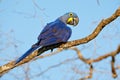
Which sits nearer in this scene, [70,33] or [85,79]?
[70,33]

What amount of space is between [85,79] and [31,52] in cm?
147

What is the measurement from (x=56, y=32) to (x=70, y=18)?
49cm

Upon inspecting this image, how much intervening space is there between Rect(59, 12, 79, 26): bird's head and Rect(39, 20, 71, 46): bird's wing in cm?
18

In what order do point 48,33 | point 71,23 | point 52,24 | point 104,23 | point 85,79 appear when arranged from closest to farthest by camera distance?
point 104,23
point 48,33
point 52,24
point 71,23
point 85,79

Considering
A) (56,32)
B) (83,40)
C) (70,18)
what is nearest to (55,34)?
(56,32)

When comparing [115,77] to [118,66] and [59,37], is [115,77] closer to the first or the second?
[118,66]

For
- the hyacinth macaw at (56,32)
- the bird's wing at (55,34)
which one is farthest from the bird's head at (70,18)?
the bird's wing at (55,34)

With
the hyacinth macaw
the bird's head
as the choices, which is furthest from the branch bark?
the bird's head

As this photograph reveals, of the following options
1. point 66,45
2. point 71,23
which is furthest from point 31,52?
point 71,23

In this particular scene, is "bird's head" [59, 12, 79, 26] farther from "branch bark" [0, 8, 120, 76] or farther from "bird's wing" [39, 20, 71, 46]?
"branch bark" [0, 8, 120, 76]

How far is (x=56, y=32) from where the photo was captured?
325 centimetres

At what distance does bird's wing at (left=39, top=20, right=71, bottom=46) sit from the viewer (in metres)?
2.97

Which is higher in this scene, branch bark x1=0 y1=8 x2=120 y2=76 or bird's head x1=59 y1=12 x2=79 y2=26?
bird's head x1=59 y1=12 x2=79 y2=26

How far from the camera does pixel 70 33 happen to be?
10.9 feet
